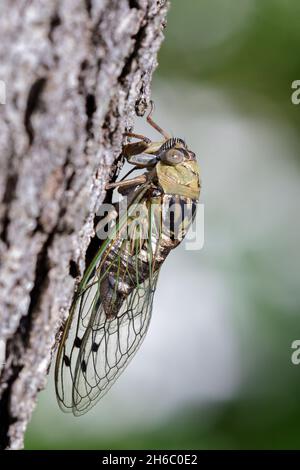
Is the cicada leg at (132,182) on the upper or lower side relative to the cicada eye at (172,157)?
lower

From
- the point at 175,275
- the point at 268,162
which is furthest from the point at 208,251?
the point at 268,162

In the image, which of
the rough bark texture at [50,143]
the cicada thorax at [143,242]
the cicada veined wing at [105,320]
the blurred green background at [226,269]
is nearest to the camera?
the rough bark texture at [50,143]

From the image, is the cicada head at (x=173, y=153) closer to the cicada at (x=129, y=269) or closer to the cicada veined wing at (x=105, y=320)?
the cicada at (x=129, y=269)

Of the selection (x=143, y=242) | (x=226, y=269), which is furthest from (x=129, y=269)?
(x=226, y=269)

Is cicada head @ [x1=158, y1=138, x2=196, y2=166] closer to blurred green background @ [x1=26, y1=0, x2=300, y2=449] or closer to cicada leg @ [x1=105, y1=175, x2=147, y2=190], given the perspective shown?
cicada leg @ [x1=105, y1=175, x2=147, y2=190]

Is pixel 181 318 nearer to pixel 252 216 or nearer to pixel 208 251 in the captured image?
pixel 208 251

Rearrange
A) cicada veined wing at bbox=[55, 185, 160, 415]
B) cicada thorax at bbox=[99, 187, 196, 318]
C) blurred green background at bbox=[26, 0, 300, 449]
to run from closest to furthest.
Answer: cicada veined wing at bbox=[55, 185, 160, 415] < cicada thorax at bbox=[99, 187, 196, 318] < blurred green background at bbox=[26, 0, 300, 449]

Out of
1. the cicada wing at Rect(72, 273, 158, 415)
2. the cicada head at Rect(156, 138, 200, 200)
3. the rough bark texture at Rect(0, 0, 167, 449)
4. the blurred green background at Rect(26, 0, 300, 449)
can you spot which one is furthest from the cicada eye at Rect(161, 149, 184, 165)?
the blurred green background at Rect(26, 0, 300, 449)

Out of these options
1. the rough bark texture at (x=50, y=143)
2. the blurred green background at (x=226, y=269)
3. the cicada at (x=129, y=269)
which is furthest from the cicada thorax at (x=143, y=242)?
the blurred green background at (x=226, y=269)
